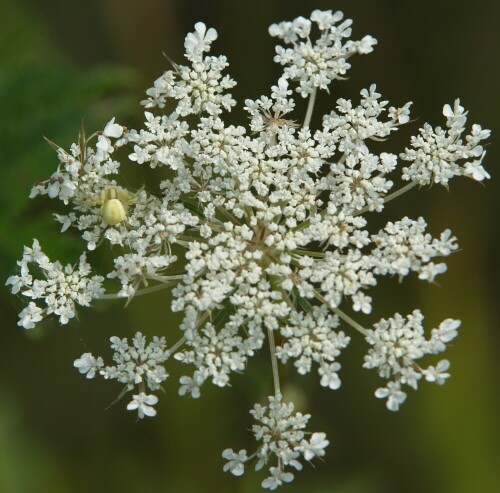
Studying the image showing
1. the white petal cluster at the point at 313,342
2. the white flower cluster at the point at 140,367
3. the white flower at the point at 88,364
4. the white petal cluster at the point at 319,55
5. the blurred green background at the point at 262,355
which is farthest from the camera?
the blurred green background at the point at 262,355

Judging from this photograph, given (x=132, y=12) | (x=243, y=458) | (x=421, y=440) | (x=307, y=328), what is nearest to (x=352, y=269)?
(x=307, y=328)

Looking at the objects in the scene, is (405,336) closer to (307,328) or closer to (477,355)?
(307,328)

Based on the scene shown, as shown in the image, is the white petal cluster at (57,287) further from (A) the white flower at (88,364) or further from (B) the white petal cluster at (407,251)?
(B) the white petal cluster at (407,251)

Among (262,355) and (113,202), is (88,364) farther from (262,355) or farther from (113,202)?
(262,355)

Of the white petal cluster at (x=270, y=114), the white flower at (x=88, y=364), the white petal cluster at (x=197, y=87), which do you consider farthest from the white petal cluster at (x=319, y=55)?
the white flower at (x=88, y=364)

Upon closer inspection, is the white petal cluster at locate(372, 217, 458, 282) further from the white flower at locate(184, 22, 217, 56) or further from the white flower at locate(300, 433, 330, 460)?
the white flower at locate(184, 22, 217, 56)
